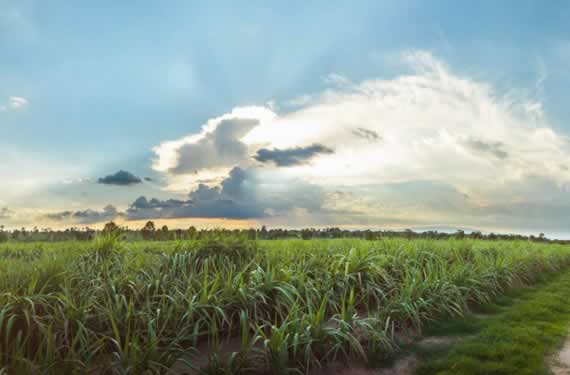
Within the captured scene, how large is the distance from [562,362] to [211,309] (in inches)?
153

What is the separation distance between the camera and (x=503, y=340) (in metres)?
5.12

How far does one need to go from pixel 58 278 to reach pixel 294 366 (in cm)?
326

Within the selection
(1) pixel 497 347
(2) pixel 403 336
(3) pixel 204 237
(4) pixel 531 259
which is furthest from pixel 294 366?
(4) pixel 531 259

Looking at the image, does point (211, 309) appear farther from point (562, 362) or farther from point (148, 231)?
point (148, 231)

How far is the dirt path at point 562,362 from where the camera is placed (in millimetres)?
4438

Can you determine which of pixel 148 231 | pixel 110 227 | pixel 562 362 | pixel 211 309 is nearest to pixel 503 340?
pixel 562 362

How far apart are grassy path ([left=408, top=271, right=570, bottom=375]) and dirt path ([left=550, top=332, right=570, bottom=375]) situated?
0.21 feet

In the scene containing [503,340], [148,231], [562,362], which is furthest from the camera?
[148,231]

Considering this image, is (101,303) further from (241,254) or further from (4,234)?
(4,234)

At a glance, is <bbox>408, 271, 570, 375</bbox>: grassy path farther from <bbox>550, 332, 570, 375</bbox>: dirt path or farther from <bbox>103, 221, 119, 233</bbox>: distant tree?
<bbox>103, 221, 119, 233</bbox>: distant tree

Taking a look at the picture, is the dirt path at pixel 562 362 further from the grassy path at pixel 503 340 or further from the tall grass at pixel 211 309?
the tall grass at pixel 211 309

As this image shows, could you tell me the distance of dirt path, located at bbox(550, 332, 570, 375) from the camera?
4.44m

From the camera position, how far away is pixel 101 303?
16.6 feet

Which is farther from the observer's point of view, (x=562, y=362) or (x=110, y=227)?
(x=110, y=227)
